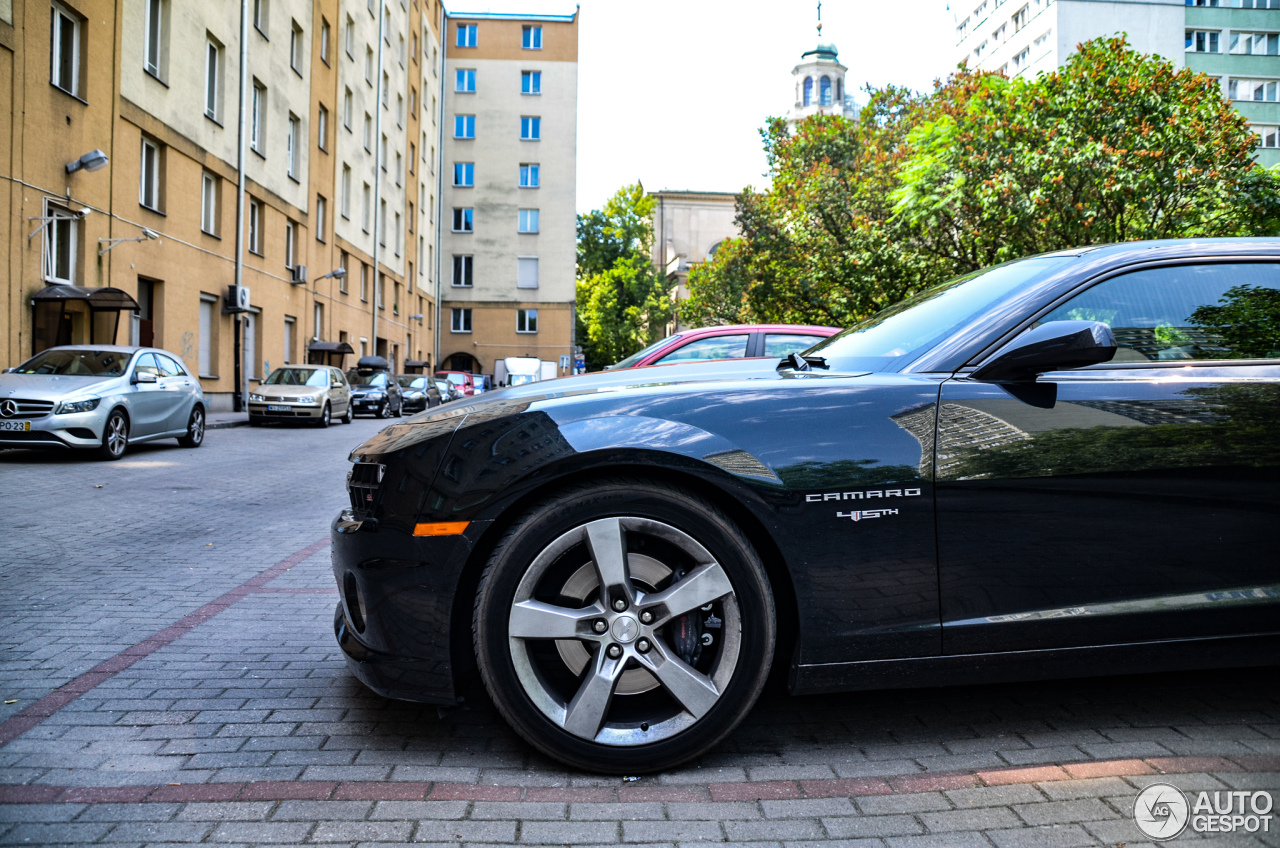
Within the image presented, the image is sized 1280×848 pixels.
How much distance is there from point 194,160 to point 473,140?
3403 centimetres

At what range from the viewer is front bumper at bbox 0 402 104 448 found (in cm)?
1151

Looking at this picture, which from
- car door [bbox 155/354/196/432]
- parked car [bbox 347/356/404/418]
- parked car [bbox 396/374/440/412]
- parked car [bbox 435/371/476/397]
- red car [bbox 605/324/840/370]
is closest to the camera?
red car [bbox 605/324/840/370]

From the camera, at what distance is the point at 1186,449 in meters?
2.73

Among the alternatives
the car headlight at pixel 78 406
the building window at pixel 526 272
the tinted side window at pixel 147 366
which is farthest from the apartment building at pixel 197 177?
the building window at pixel 526 272

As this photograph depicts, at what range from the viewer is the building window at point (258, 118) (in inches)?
1017

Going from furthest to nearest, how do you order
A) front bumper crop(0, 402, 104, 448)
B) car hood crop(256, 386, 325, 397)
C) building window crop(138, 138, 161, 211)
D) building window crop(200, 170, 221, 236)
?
building window crop(200, 170, 221, 236) < car hood crop(256, 386, 325, 397) < building window crop(138, 138, 161, 211) < front bumper crop(0, 402, 104, 448)

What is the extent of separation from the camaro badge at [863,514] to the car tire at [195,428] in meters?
13.9

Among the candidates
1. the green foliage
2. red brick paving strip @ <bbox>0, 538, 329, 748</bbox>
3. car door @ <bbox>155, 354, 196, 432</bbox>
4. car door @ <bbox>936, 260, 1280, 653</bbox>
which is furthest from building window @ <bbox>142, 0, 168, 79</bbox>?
car door @ <bbox>936, 260, 1280, 653</bbox>

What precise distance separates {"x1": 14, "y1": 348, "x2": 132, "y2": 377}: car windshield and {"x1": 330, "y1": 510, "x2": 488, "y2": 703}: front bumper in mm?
11942

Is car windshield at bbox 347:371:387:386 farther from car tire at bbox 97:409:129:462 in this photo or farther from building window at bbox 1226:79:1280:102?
building window at bbox 1226:79:1280:102

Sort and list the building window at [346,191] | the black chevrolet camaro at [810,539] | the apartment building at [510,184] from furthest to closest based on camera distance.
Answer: the apartment building at [510,184] < the building window at [346,191] < the black chevrolet camaro at [810,539]

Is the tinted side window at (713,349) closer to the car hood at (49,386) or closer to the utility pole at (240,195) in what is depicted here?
the car hood at (49,386)

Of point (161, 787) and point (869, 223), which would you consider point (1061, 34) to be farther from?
point (161, 787)

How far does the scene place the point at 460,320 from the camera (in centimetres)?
5531
